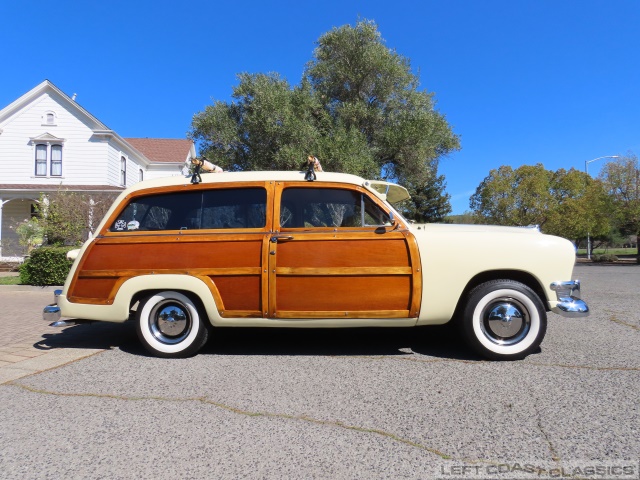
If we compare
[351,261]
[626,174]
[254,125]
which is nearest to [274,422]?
[351,261]

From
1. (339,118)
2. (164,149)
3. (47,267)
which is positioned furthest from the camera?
(164,149)

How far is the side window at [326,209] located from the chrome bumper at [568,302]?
5.65 feet

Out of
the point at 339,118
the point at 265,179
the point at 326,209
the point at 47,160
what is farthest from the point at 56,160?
the point at 326,209

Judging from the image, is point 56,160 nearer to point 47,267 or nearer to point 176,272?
point 47,267

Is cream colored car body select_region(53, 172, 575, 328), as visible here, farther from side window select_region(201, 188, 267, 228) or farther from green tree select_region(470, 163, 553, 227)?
green tree select_region(470, 163, 553, 227)

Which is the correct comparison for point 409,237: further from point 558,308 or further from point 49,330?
point 49,330

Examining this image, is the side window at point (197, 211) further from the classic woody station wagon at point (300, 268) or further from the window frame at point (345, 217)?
the window frame at point (345, 217)

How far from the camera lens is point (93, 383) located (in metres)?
3.42

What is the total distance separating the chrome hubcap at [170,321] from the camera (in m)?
4.11

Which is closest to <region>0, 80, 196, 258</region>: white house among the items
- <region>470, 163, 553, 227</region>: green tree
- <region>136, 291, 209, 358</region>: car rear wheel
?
<region>136, 291, 209, 358</region>: car rear wheel

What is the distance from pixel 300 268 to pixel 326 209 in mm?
687

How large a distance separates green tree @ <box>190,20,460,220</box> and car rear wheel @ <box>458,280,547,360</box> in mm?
10404

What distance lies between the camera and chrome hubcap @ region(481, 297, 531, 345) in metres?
3.83

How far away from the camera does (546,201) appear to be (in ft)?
109
